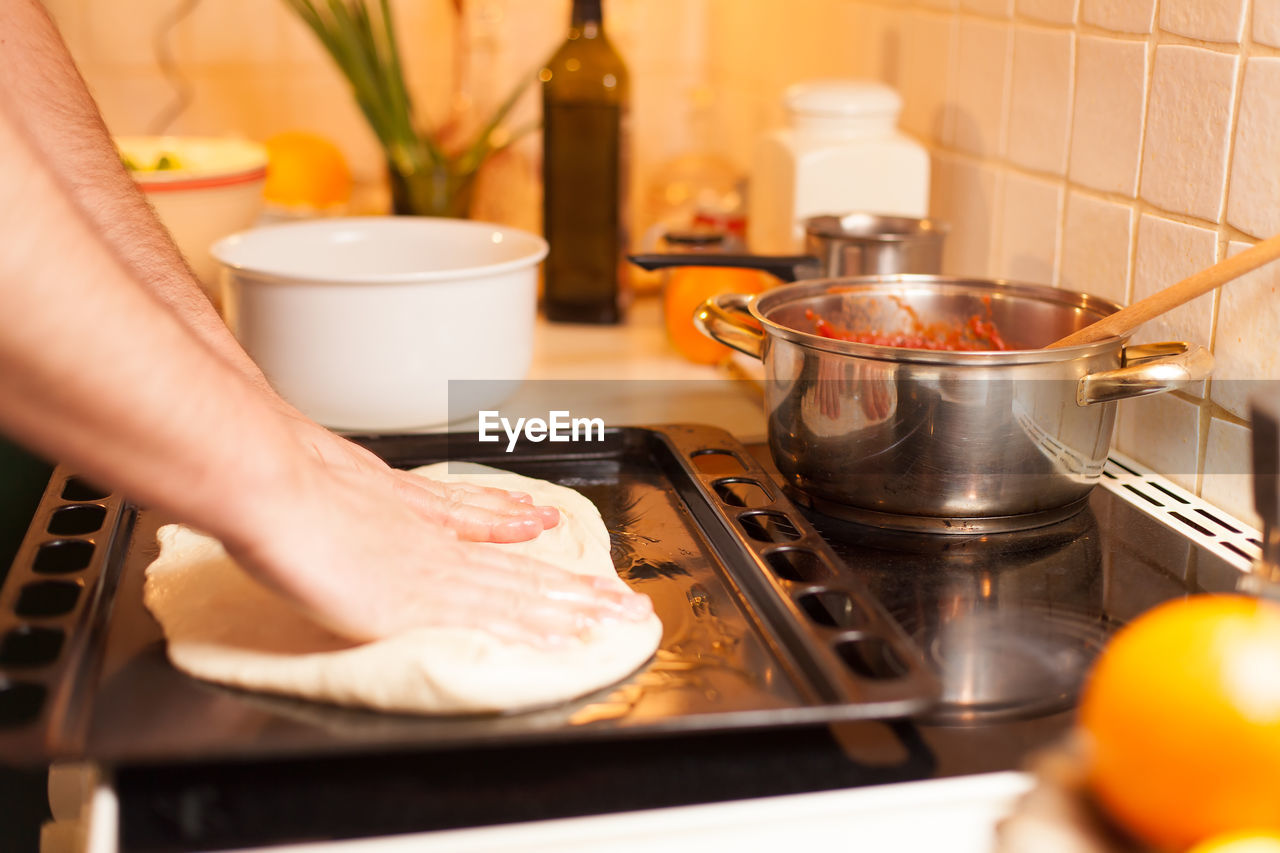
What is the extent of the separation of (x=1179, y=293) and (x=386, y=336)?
1.94ft

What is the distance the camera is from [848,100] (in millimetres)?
1153

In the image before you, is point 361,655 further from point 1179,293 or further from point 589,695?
point 1179,293

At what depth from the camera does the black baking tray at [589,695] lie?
1.64ft

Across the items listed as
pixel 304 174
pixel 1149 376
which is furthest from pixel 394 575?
pixel 304 174

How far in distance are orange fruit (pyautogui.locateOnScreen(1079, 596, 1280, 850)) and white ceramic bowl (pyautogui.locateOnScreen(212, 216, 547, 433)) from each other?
0.66 meters

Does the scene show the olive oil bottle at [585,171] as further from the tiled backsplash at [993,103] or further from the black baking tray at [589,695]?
the black baking tray at [589,695]

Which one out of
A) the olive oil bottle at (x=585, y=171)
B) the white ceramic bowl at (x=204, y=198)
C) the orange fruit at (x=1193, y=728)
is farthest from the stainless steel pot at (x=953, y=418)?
the white ceramic bowl at (x=204, y=198)

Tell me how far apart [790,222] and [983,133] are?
21 cm

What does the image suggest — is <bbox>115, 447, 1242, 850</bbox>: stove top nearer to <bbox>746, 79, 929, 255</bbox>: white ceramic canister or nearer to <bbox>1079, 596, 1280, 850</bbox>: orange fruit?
<bbox>1079, 596, 1280, 850</bbox>: orange fruit

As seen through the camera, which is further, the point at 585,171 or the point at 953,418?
the point at 585,171

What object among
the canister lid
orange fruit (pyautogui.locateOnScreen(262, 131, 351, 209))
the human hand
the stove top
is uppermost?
the canister lid

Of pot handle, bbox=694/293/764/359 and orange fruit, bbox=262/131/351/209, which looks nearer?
pot handle, bbox=694/293/764/359

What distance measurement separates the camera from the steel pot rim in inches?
26.8

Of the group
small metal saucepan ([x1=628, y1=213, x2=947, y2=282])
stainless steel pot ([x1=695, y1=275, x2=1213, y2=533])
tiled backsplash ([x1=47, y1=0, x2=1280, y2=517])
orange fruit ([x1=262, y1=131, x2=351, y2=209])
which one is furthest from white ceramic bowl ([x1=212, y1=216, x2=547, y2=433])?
orange fruit ([x1=262, y1=131, x2=351, y2=209])
